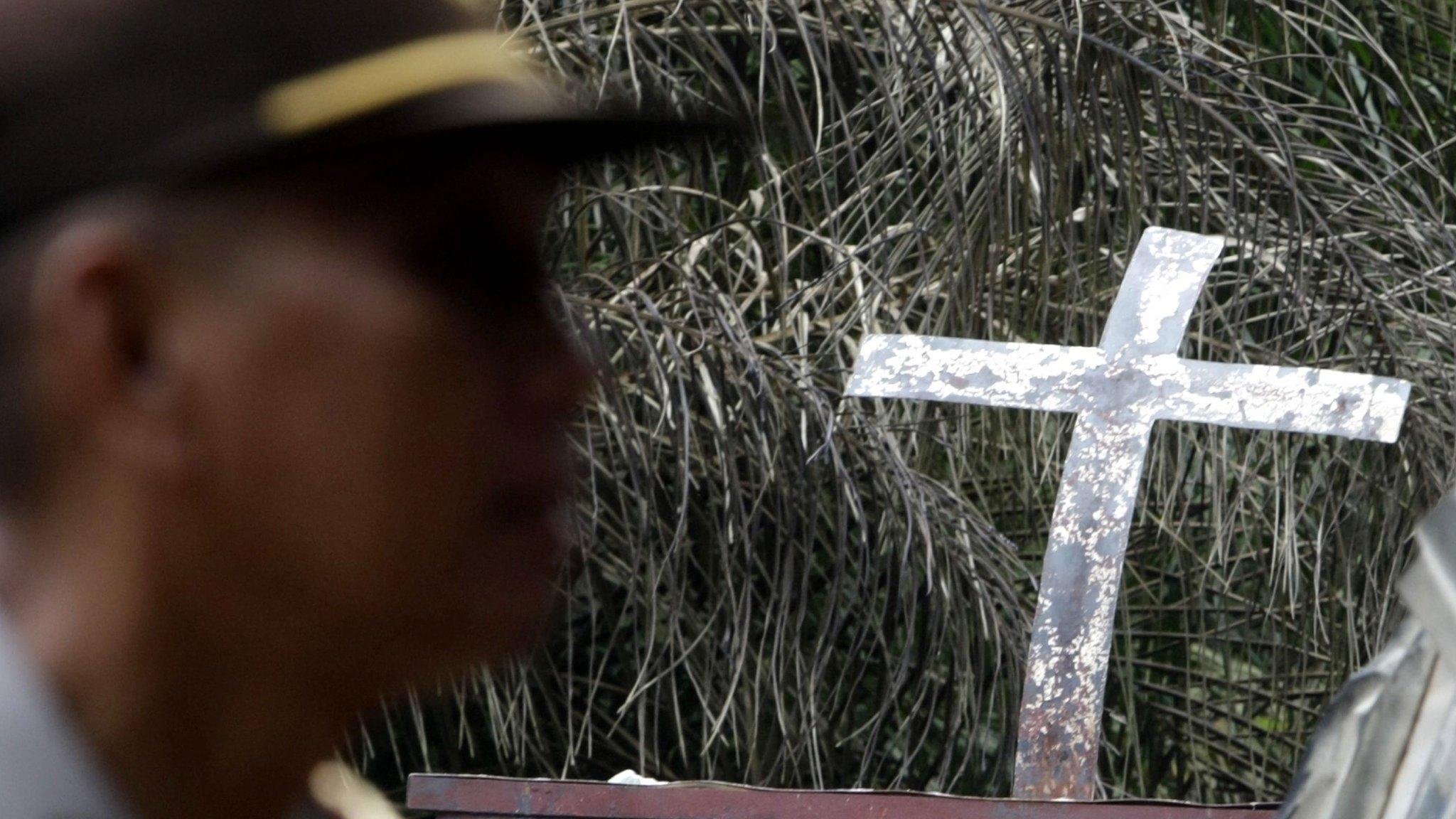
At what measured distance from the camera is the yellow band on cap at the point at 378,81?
0.73 m

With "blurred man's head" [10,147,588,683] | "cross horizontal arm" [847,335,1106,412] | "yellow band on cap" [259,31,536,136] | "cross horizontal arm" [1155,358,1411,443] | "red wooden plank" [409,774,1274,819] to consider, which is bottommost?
"red wooden plank" [409,774,1274,819]

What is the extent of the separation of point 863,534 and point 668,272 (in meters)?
0.97

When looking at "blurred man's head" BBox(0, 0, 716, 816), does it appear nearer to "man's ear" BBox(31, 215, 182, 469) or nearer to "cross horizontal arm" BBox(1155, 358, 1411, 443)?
"man's ear" BBox(31, 215, 182, 469)

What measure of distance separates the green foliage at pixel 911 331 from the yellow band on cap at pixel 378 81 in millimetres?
3382

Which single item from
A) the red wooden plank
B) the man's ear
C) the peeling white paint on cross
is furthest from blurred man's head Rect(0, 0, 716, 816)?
the peeling white paint on cross

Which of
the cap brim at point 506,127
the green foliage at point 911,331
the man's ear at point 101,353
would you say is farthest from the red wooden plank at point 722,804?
the man's ear at point 101,353

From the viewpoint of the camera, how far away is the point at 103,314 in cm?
73

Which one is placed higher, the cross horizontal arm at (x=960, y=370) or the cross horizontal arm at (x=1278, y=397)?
the cross horizontal arm at (x=960, y=370)

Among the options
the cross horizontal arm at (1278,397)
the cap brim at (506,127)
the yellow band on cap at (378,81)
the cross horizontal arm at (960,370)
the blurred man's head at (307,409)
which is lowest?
the cross horizontal arm at (1278,397)

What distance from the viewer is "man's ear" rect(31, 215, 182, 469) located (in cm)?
73

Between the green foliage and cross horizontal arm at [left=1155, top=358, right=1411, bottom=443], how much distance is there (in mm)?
628

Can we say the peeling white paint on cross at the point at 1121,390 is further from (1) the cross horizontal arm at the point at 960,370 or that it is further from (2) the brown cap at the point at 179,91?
(2) the brown cap at the point at 179,91

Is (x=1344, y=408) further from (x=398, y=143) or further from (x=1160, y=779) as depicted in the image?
(x=398, y=143)

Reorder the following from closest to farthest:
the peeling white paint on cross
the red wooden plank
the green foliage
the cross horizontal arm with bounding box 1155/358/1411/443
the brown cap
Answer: the brown cap → the red wooden plank → the peeling white paint on cross → the cross horizontal arm with bounding box 1155/358/1411/443 → the green foliage
